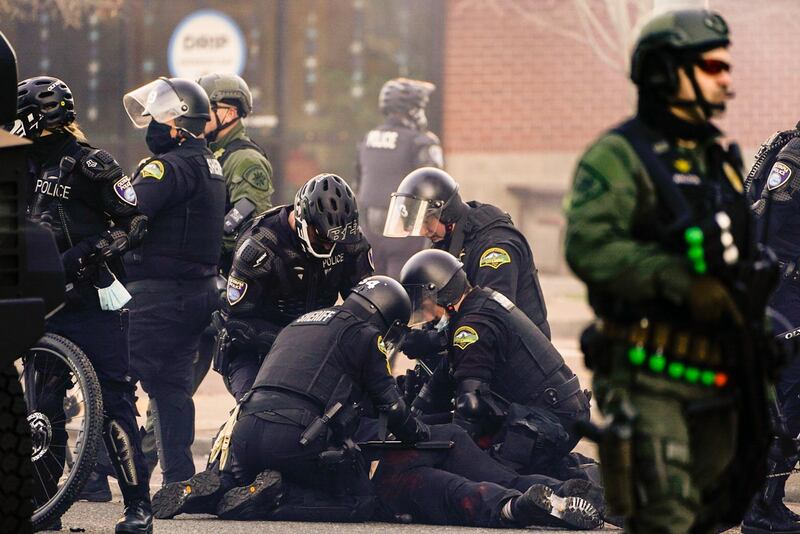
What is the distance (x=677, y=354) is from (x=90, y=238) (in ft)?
10.9

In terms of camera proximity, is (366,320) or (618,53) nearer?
(366,320)

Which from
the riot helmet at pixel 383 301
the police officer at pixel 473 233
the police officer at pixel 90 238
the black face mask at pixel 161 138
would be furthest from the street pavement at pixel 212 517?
the black face mask at pixel 161 138

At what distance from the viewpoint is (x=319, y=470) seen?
287 inches

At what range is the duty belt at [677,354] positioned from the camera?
169 inches

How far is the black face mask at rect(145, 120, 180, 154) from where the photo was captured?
8.46 meters

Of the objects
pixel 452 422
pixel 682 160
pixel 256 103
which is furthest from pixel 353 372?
pixel 256 103

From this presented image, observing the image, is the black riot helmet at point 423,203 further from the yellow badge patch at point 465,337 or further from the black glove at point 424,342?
the yellow badge patch at point 465,337

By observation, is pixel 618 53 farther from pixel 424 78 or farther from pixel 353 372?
pixel 353 372

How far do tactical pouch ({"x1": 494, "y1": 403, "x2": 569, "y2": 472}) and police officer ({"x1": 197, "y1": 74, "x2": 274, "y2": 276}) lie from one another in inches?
83.9

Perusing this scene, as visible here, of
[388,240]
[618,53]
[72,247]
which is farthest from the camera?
[618,53]

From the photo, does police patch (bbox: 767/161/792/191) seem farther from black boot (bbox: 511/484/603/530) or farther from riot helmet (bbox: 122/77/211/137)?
riot helmet (bbox: 122/77/211/137)

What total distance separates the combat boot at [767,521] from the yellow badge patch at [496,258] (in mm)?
1971

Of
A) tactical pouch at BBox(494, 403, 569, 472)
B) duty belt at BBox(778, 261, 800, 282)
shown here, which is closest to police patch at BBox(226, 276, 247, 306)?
tactical pouch at BBox(494, 403, 569, 472)

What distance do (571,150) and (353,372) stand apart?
1240 cm
